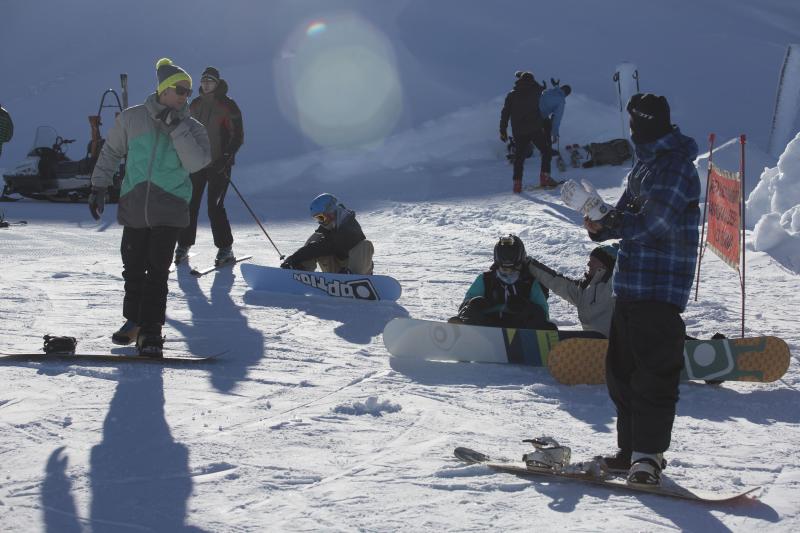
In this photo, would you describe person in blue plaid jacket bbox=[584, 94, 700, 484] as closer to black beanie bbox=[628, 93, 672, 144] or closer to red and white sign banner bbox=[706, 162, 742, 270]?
black beanie bbox=[628, 93, 672, 144]

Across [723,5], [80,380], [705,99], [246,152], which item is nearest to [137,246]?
[80,380]

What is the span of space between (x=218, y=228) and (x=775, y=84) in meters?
17.4

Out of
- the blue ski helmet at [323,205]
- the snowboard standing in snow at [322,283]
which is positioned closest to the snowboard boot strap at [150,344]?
the snowboard standing in snow at [322,283]

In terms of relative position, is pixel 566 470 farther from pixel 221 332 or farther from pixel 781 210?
pixel 781 210

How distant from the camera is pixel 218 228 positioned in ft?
31.4

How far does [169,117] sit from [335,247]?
2959 mm

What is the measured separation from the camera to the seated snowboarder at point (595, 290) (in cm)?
607

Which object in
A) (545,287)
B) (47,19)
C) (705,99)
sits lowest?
(545,287)

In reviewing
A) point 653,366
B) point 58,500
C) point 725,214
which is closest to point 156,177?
point 58,500

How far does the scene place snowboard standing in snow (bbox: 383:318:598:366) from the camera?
594cm

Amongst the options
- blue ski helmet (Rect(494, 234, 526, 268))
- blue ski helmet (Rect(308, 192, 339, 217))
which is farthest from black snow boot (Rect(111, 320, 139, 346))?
blue ski helmet (Rect(308, 192, 339, 217))

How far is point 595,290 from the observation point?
6.17 metres

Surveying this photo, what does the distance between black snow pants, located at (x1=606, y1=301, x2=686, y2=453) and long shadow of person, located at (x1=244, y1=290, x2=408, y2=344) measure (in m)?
3.23

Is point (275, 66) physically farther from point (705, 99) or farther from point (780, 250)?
point (780, 250)
